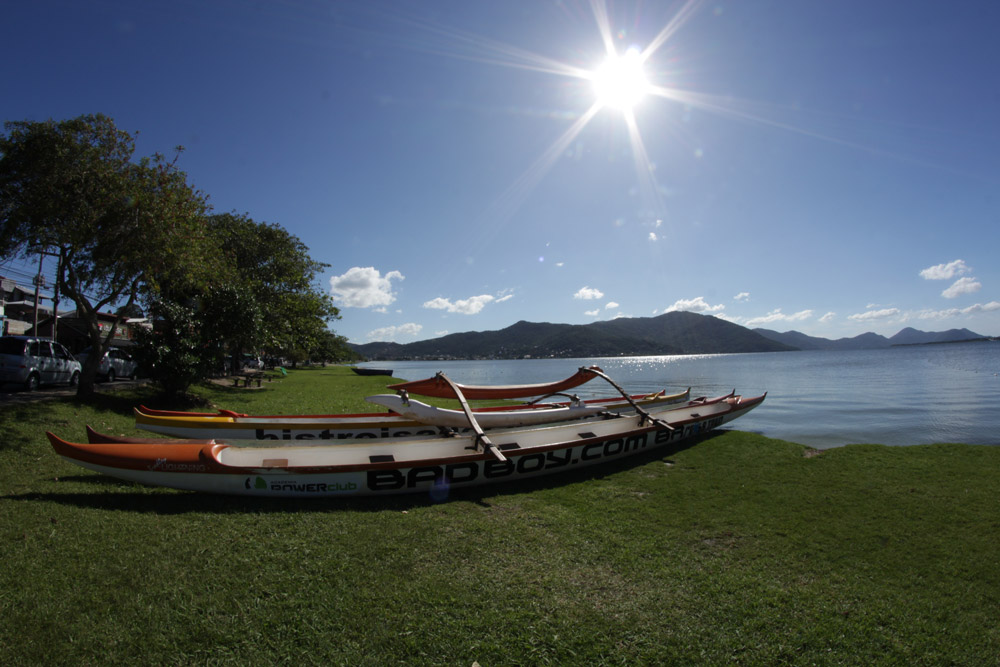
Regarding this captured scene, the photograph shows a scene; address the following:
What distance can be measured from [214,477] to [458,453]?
10.2ft

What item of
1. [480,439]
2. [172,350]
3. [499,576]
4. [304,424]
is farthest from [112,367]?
[499,576]

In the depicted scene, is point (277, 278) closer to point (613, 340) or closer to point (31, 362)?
point (31, 362)

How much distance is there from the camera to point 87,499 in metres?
4.96

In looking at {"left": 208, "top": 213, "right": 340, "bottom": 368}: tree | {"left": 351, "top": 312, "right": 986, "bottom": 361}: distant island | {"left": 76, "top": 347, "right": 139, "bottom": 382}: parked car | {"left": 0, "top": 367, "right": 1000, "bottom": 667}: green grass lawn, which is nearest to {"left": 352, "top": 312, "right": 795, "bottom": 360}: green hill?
{"left": 351, "top": 312, "right": 986, "bottom": 361}: distant island

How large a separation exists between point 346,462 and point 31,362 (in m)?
12.6

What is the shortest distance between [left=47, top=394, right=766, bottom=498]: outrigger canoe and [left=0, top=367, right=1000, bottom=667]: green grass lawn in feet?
0.78

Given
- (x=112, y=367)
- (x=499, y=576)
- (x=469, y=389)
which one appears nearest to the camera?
(x=499, y=576)

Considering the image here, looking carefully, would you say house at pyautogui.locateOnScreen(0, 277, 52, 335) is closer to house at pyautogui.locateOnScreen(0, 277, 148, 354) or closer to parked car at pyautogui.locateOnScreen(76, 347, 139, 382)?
house at pyautogui.locateOnScreen(0, 277, 148, 354)

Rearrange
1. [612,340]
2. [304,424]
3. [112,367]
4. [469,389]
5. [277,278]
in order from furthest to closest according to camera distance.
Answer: [612,340] < [277,278] < [112,367] < [469,389] < [304,424]

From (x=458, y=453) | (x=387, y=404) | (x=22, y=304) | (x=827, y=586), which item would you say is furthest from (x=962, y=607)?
(x=22, y=304)

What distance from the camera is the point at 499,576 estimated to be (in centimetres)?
370

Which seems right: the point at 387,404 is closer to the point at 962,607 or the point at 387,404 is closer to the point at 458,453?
the point at 458,453

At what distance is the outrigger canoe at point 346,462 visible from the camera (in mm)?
5348

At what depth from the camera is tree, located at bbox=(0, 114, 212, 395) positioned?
9680mm
